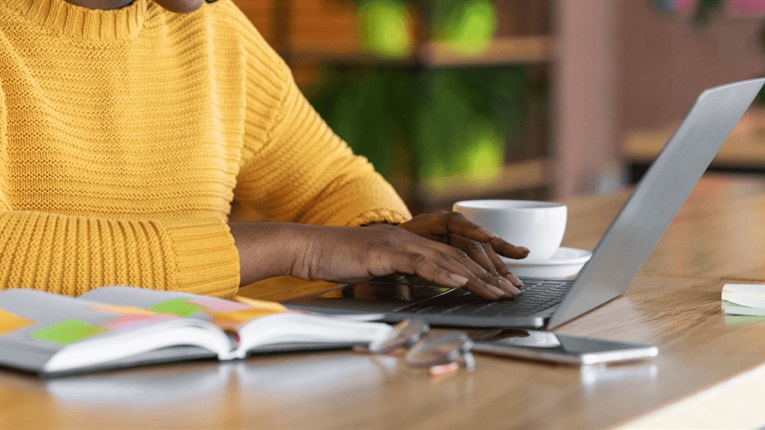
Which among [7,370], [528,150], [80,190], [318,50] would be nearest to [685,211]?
[80,190]

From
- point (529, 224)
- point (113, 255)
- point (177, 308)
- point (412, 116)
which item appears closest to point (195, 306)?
point (177, 308)

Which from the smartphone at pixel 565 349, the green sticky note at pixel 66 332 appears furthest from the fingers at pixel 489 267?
the green sticky note at pixel 66 332

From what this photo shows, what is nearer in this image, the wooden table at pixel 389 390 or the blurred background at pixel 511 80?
the wooden table at pixel 389 390

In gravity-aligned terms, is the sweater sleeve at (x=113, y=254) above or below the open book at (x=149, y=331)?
above

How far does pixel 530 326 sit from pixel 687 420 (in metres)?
0.19

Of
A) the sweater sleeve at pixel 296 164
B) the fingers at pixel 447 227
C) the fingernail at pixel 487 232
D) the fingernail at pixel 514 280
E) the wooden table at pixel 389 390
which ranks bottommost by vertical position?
the wooden table at pixel 389 390

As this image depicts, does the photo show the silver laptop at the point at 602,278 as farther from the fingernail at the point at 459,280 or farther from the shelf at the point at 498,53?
the shelf at the point at 498,53

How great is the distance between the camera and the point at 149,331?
72 centimetres

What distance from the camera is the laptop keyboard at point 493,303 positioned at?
902 millimetres

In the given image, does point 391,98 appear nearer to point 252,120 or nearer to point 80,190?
point 252,120

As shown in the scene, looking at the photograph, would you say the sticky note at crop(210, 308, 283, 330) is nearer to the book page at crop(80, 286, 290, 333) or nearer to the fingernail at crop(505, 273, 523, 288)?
the book page at crop(80, 286, 290, 333)

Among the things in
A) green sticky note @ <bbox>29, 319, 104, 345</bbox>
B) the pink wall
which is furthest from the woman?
the pink wall

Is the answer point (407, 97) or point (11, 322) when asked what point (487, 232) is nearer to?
point (11, 322)

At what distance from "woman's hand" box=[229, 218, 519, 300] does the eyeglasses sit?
0.60 ft
